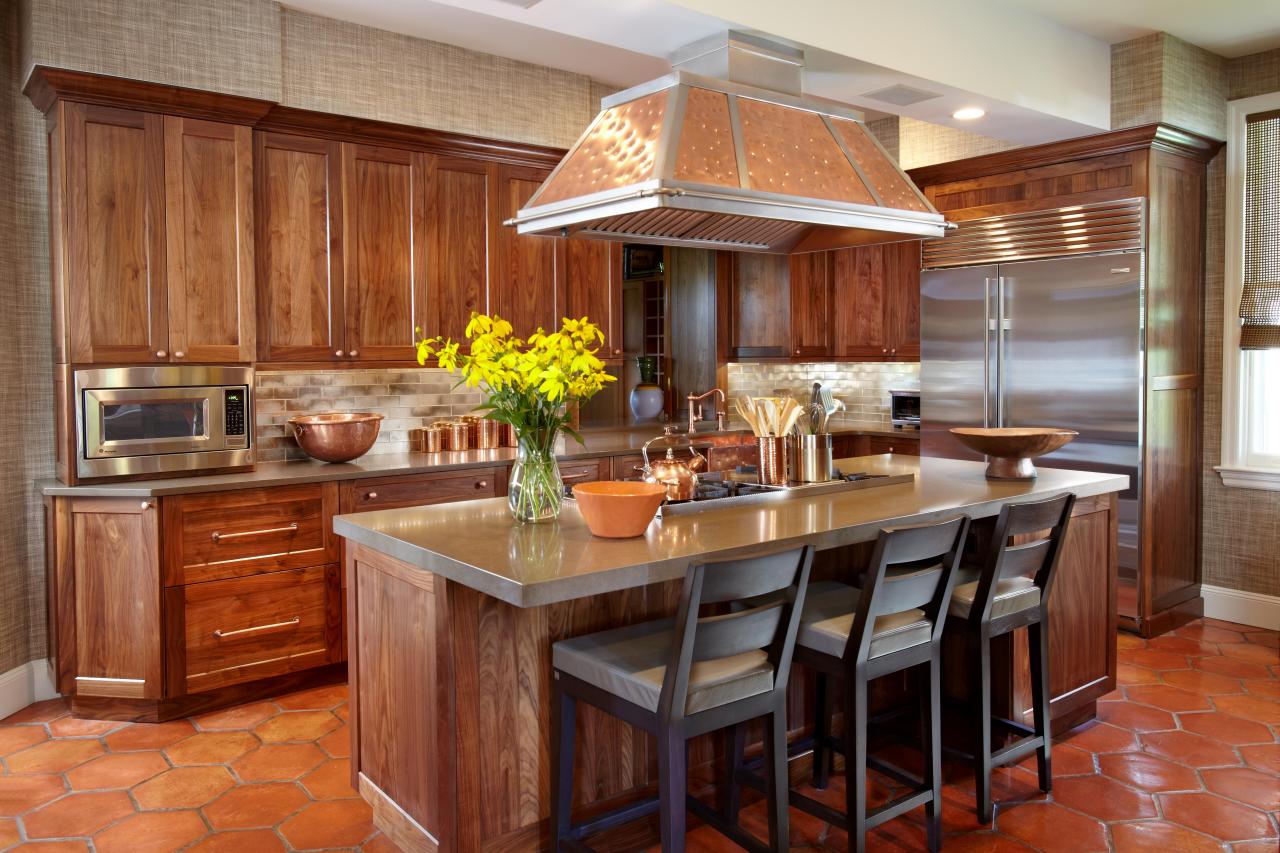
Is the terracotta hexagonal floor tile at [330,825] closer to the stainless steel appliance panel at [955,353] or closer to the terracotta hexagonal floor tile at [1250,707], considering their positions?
the terracotta hexagonal floor tile at [1250,707]

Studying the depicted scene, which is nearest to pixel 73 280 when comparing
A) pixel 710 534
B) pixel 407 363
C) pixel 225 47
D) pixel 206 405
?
pixel 206 405

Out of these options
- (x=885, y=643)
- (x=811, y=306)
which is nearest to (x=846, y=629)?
(x=885, y=643)

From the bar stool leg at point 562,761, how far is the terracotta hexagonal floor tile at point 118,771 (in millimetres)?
1700

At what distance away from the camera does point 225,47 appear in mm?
4148

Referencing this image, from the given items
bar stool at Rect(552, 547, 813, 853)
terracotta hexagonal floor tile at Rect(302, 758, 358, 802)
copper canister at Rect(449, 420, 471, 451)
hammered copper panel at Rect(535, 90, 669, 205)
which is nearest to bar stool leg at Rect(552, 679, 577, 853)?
bar stool at Rect(552, 547, 813, 853)

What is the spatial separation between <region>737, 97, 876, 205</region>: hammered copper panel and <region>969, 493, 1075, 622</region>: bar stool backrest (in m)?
1.11

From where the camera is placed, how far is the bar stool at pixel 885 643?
2592 mm

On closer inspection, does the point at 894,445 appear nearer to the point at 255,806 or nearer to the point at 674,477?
the point at 674,477

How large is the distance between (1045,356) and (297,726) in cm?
413

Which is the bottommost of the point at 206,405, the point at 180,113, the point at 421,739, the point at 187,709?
the point at 187,709

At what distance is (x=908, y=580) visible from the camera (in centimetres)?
266

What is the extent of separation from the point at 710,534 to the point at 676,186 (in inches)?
38.1

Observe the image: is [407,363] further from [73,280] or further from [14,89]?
[14,89]

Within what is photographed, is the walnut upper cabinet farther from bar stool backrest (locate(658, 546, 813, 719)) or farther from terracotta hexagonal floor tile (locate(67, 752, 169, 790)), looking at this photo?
bar stool backrest (locate(658, 546, 813, 719))
